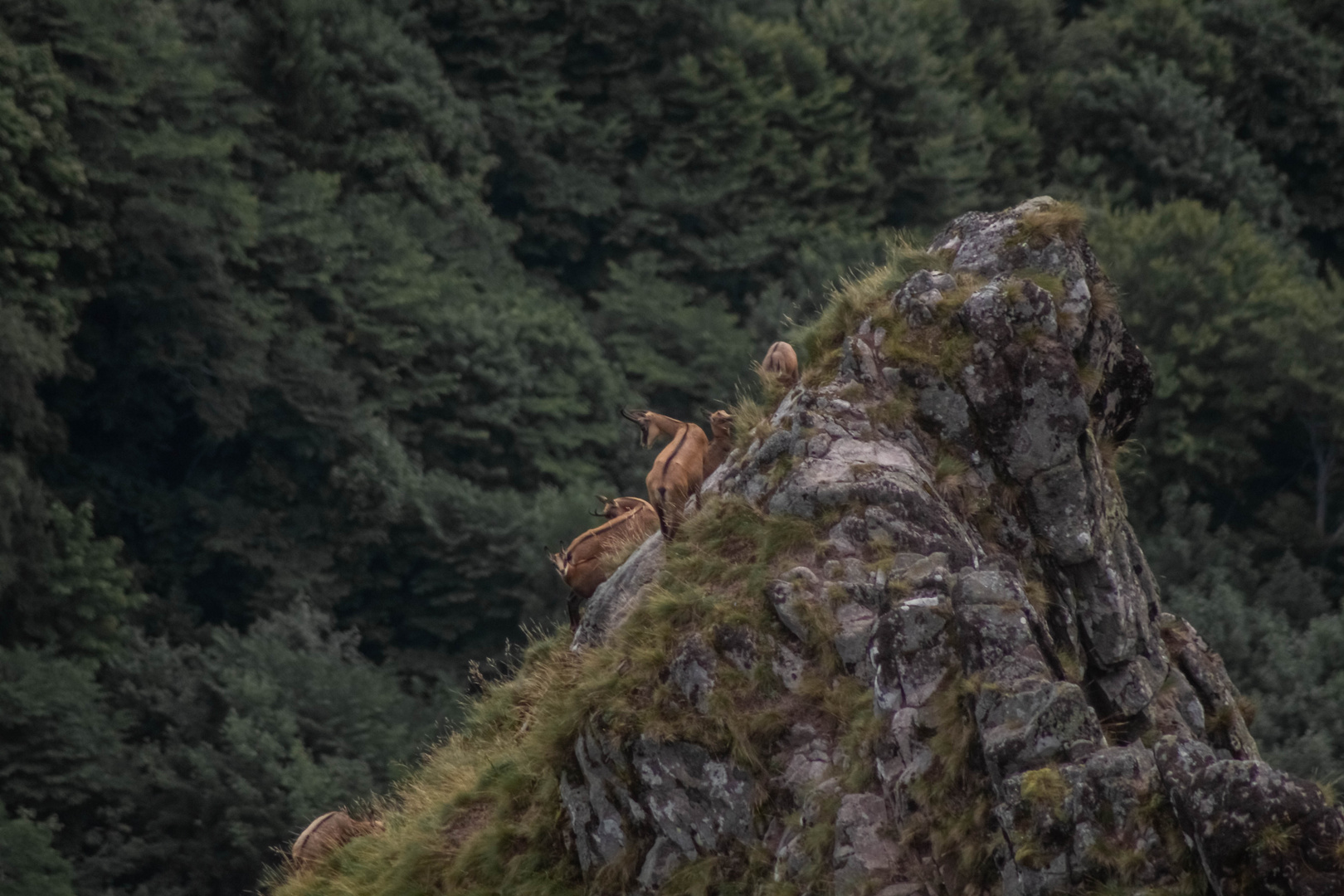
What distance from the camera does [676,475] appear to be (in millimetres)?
15094

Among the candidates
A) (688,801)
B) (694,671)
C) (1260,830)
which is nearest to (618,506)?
(694,671)

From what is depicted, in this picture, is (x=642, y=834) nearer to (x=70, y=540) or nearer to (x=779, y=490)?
(x=779, y=490)

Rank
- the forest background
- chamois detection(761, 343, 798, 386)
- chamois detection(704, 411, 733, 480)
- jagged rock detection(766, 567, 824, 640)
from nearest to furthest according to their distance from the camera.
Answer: jagged rock detection(766, 567, 824, 640)
chamois detection(704, 411, 733, 480)
chamois detection(761, 343, 798, 386)
the forest background

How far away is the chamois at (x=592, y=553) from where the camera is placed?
16.6 m

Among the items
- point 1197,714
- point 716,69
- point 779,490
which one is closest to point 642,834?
point 779,490

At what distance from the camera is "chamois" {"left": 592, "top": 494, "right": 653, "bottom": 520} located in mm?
17234

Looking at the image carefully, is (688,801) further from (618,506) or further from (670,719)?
(618,506)

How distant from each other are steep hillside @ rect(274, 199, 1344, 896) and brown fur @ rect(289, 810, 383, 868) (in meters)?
0.27

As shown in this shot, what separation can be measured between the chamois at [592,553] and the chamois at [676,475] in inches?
52.5

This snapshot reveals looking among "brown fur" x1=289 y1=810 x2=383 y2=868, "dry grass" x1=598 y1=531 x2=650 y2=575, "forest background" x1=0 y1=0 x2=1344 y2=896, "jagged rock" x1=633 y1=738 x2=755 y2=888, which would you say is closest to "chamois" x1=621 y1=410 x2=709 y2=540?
"dry grass" x1=598 y1=531 x2=650 y2=575

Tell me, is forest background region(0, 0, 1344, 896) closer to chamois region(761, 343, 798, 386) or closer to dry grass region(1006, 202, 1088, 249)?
dry grass region(1006, 202, 1088, 249)

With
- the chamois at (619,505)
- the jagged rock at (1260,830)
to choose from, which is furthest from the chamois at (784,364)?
the jagged rock at (1260,830)

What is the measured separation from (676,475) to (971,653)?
A: 4617 millimetres

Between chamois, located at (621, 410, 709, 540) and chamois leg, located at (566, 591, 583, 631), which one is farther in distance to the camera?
chamois leg, located at (566, 591, 583, 631)
